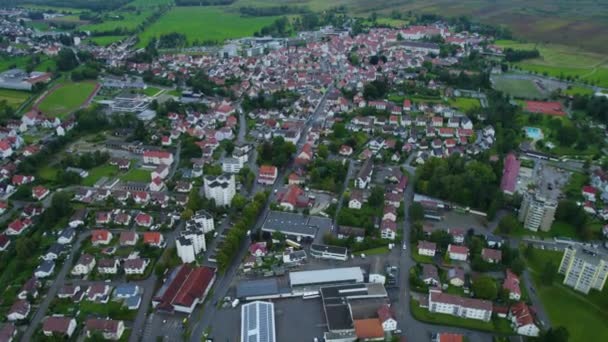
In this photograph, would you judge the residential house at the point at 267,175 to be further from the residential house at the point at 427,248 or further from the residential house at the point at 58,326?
the residential house at the point at 58,326

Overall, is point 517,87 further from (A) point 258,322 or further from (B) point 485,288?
(A) point 258,322

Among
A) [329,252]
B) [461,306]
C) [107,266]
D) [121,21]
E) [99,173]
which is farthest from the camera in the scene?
[121,21]

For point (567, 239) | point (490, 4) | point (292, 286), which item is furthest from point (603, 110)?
point (490, 4)

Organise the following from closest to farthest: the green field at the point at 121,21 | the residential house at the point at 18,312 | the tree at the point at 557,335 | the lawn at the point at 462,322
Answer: the tree at the point at 557,335 < the lawn at the point at 462,322 < the residential house at the point at 18,312 < the green field at the point at 121,21

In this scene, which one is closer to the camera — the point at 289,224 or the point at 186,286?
the point at 186,286

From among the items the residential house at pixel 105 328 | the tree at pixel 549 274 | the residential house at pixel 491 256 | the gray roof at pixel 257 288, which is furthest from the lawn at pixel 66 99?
the tree at pixel 549 274

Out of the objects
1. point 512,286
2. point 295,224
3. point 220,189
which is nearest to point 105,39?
point 220,189
